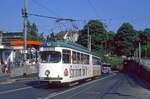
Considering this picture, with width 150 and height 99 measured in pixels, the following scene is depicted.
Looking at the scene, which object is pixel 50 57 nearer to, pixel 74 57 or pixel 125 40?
pixel 74 57

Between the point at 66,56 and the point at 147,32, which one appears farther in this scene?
the point at 147,32

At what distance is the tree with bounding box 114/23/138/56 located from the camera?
130m

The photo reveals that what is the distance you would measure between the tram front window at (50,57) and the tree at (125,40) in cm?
9863

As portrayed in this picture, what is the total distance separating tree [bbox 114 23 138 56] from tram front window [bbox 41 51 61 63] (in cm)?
9863

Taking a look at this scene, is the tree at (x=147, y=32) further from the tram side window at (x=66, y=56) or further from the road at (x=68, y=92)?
the tram side window at (x=66, y=56)

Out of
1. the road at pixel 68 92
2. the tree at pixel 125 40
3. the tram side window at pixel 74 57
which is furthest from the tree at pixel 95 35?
the road at pixel 68 92

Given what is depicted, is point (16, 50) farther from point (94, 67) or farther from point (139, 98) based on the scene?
point (139, 98)

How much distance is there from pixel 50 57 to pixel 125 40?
100m

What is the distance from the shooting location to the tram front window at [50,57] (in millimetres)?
30719

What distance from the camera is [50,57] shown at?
31.0 m

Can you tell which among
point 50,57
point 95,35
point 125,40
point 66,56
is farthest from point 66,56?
point 125,40

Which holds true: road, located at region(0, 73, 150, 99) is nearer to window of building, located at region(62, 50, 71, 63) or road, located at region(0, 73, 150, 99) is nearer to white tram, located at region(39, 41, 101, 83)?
white tram, located at region(39, 41, 101, 83)

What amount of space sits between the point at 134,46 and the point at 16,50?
71.6 meters

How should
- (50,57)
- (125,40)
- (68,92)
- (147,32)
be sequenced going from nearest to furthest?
(68,92) → (50,57) → (125,40) → (147,32)
